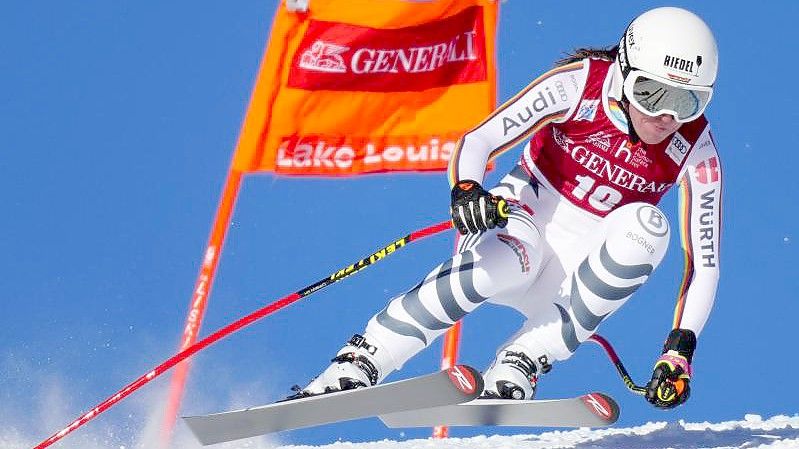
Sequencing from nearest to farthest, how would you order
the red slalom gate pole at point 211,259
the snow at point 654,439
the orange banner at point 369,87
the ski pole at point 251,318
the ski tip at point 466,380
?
the ski tip at point 466,380, the ski pole at point 251,318, the snow at point 654,439, the red slalom gate pole at point 211,259, the orange banner at point 369,87

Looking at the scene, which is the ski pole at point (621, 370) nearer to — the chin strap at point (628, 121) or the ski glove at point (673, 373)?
the ski glove at point (673, 373)

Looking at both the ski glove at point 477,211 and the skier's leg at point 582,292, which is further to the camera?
the skier's leg at point 582,292

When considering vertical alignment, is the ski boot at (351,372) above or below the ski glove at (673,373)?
above

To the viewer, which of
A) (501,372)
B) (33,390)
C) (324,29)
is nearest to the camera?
(501,372)

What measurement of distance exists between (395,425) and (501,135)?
2.91 ft

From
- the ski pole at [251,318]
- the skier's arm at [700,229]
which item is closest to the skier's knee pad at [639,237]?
the skier's arm at [700,229]

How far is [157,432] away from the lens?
18.3 ft

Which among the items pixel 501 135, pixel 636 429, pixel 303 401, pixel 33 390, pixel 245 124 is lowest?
pixel 303 401

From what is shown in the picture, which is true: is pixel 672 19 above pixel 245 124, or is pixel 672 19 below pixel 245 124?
below

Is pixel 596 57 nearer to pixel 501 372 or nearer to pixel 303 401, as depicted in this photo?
pixel 501 372

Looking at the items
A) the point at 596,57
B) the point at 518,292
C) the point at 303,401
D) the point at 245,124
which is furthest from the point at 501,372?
the point at 245,124

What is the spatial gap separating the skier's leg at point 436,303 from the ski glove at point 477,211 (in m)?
0.16

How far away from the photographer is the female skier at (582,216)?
3.84m

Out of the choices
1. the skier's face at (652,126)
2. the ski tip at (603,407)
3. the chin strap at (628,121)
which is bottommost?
the ski tip at (603,407)
